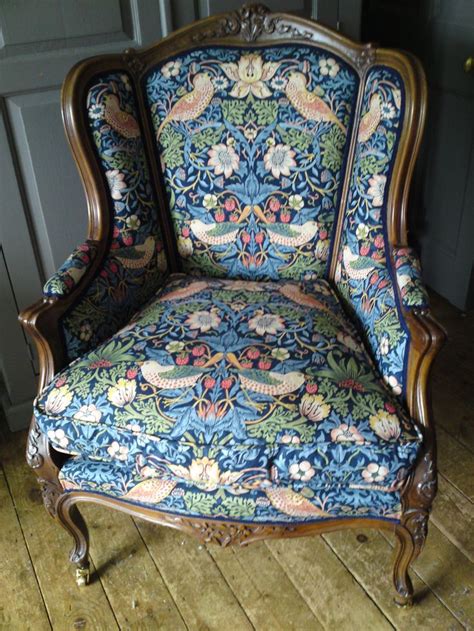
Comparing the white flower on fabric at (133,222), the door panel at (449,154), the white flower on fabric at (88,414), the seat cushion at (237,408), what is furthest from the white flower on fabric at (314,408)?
the door panel at (449,154)

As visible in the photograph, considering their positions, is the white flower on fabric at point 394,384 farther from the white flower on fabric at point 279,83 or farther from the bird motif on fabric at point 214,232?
the white flower on fabric at point 279,83

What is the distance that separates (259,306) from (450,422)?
2.34 ft

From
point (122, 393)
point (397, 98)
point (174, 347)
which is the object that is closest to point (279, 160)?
point (397, 98)

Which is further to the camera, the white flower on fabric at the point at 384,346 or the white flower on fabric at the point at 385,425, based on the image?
the white flower on fabric at the point at 384,346

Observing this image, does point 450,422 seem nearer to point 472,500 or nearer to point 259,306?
point 472,500

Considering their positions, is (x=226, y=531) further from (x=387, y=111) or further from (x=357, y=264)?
(x=387, y=111)

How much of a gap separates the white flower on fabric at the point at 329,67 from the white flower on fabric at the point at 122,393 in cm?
74

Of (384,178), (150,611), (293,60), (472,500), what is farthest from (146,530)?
(293,60)

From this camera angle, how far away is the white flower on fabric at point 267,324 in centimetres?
115

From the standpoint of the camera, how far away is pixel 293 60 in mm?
1290

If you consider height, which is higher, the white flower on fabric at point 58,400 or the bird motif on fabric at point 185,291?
the bird motif on fabric at point 185,291

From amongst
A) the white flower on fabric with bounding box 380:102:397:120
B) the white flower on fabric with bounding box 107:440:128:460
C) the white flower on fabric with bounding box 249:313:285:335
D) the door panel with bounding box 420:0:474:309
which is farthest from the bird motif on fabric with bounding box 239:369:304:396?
the door panel with bounding box 420:0:474:309

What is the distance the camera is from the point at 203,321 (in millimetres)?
1188

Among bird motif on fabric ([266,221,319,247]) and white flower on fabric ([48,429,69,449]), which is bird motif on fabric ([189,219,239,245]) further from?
white flower on fabric ([48,429,69,449])
